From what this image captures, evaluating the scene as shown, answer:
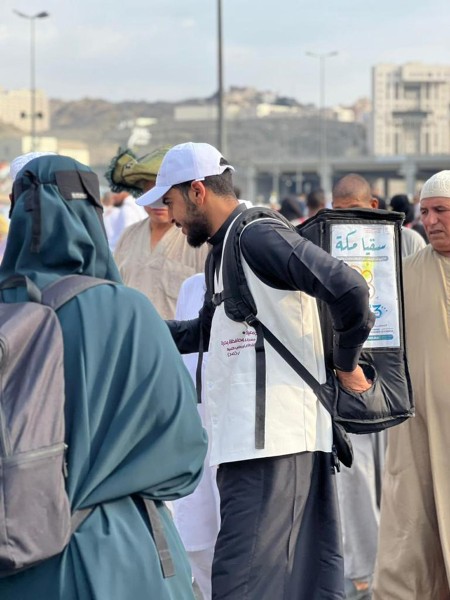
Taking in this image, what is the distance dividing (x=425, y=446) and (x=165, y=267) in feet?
6.34

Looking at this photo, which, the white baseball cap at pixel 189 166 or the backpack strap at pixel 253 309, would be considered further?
the white baseball cap at pixel 189 166

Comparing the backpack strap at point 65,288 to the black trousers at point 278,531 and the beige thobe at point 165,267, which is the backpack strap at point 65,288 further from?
the beige thobe at point 165,267

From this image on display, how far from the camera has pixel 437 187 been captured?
5523 mm

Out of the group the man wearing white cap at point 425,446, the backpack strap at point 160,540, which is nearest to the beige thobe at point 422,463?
the man wearing white cap at point 425,446

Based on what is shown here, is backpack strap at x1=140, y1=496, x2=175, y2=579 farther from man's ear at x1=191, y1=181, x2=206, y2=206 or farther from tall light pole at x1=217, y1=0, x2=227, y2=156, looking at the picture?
tall light pole at x1=217, y1=0, x2=227, y2=156

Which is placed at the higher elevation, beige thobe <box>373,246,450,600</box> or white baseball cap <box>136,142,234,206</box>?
white baseball cap <box>136,142,234,206</box>

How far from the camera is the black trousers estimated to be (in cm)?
437

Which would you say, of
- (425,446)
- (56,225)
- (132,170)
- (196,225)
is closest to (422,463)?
(425,446)

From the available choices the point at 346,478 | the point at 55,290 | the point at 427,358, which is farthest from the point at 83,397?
the point at 346,478

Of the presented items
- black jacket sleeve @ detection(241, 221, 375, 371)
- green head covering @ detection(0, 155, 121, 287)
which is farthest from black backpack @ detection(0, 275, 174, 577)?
black jacket sleeve @ detection(241, 221, 375, 371)

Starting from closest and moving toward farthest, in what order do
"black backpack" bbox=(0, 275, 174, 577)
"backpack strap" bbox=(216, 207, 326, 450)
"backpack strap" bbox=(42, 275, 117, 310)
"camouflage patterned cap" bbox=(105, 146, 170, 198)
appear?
"black backpack" bbox=(0, 275, 174, 577), "backpack strap" bbox=(42, 275, 117, 310), "backpack strap" bbox=(216, 207, 326, 450), "camouflage patterned cap" bbox=(105, 146, 170, 198)

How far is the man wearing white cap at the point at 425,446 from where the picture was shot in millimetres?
5457

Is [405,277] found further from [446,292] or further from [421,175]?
[421,175]

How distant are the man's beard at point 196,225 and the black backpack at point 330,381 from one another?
8.9 inches
